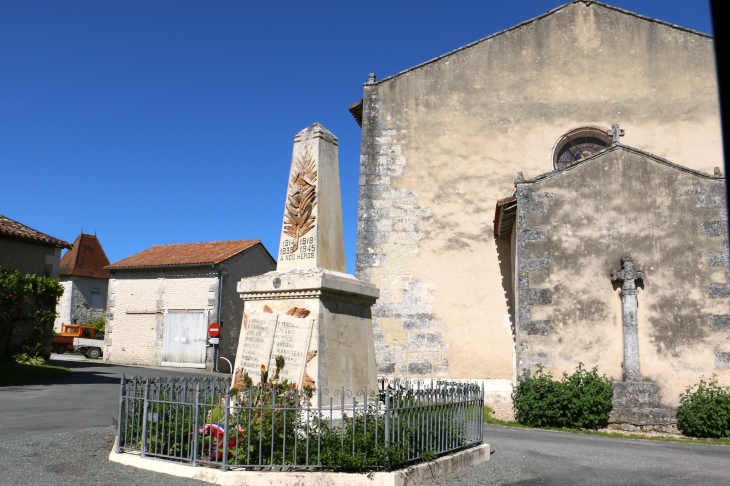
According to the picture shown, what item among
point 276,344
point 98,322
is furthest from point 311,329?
point 98,322

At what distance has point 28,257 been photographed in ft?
62.5

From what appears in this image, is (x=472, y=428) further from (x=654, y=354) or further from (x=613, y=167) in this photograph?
(x=613, y=167)

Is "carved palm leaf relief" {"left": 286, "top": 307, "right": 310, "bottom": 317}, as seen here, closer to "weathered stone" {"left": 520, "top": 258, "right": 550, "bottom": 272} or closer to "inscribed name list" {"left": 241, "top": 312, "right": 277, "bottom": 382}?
"inscribed name list" {"left": 241, "top": 312, "right": 277, "bottom": 382}

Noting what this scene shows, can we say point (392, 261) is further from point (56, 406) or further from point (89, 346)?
point (89, 346)

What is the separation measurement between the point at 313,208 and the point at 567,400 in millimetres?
6531

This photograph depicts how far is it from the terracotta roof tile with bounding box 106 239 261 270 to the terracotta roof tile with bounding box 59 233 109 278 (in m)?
6.93

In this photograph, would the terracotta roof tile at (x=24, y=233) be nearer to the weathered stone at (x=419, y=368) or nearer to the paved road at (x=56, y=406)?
the paved road at (x=56, y=406)

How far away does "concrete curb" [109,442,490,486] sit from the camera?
17.9ft

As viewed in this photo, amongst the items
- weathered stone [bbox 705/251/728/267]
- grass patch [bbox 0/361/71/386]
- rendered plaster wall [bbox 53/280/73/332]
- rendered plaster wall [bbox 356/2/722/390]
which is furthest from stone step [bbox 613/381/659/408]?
rendered plaster wall [bbox 53/280/73/332]

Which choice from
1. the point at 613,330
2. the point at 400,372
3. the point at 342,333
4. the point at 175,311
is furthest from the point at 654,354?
the point at 175,311

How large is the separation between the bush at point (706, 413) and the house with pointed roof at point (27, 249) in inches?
695

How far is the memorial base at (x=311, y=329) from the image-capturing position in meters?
6.32

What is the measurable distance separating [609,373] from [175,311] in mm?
20328

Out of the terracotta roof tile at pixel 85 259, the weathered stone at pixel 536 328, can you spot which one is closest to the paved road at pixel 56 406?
the weathered stone at pixel 536 328
